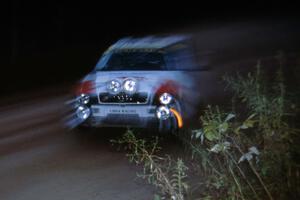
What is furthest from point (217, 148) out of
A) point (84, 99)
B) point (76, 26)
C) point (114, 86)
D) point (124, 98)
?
point (76, 26)

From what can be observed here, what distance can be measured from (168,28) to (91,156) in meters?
30.5

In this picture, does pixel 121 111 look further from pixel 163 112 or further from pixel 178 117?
pixel 178 117

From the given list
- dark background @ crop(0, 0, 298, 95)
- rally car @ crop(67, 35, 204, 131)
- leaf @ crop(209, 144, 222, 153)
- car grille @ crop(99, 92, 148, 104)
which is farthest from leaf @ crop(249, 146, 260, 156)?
dark background @ crop(0, 0, 298, 95)

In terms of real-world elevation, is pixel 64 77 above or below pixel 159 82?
below

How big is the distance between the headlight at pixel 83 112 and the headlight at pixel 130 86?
71 cm

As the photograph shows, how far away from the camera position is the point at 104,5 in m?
38.3

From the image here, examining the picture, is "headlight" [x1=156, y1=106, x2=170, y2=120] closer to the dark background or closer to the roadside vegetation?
the roadside vegetation

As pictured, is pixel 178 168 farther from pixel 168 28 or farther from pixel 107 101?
pixel 168 28

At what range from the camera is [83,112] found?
8.73 m

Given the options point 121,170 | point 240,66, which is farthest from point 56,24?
point 121,170

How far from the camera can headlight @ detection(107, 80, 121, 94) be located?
332 inches

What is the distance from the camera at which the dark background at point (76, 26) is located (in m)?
23.4

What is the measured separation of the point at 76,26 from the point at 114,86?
1036 inches

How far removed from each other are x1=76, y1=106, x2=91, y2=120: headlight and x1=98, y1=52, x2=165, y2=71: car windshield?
80 centimetres
